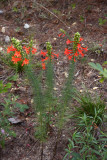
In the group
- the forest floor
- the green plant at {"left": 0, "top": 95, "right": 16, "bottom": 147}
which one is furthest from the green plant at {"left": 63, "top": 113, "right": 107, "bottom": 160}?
the green plant at {"left": 0, "top": 95, "right": 16, "bottom": 147}

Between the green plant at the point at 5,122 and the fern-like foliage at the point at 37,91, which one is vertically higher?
the fern-like foliage at the point at 37,91

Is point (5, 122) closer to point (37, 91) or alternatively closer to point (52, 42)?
point (37, 91)

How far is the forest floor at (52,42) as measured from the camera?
7.60 feet

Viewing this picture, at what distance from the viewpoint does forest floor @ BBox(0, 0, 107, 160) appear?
232cm

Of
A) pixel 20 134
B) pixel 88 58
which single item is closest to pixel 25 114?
pixel 20 134

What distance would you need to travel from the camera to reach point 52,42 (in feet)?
12.8

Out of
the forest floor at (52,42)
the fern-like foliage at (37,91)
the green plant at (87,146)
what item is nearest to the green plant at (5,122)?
the forest floor at (52,42)

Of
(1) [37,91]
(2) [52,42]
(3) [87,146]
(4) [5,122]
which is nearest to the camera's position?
(3) [87,146]

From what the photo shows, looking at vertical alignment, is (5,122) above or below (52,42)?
below

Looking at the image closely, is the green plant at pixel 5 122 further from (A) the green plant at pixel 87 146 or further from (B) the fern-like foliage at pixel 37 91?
(A) the green plant at pixel 87 146

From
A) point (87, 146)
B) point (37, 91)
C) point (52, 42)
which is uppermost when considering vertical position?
point (52, 42)

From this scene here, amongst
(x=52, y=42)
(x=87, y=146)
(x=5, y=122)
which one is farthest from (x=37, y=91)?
(x=52, y=42)

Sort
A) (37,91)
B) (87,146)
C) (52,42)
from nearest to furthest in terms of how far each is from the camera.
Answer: (87,146), (37,91), (52,42)

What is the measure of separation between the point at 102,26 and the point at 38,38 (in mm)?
1316
